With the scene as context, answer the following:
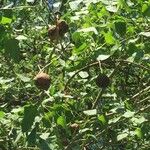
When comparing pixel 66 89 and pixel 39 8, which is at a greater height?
pixel 39 8

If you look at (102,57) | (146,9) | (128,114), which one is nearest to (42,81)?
(102,57)

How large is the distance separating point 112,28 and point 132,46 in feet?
0.51

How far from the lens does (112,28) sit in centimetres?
269

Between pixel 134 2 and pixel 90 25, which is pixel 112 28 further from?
pixel 134 2

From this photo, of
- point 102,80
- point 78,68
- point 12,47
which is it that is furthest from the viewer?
point 78,68

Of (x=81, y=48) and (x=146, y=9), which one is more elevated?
(x=146, y=9)

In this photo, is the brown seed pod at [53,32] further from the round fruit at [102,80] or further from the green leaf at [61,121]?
the green leaf at [61,121]

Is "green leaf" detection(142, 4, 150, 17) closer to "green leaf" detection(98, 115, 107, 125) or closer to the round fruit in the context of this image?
the round fruit

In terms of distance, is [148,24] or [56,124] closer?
[56,124]

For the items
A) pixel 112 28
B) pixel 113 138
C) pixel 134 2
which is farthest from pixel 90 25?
pixel 113 138

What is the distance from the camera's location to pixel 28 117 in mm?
2422

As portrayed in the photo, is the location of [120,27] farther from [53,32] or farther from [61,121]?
[61,121]

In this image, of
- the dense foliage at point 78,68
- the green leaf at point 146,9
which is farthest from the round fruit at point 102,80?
the green leaf at point 146,9

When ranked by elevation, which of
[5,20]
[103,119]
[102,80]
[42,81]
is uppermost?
[5,20]
